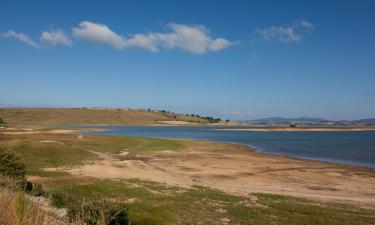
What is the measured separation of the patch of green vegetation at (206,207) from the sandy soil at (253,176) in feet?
9.83

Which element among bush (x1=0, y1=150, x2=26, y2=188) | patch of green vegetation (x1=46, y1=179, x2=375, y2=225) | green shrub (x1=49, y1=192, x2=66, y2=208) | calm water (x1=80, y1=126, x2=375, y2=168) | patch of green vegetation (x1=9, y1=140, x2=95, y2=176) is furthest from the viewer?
calm water (x1=80, y1=126, x2=375, y2=168)

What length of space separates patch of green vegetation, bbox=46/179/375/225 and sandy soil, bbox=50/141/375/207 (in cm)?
300

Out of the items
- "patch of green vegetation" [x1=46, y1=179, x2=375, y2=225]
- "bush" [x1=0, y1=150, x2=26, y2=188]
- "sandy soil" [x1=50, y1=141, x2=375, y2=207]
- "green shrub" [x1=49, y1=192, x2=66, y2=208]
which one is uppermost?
"bush" [x1=0, y1=150, x2=26, y2=188]

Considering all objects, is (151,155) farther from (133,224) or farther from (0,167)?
(133,224)

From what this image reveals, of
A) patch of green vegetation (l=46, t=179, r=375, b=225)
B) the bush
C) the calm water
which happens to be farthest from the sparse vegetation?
the calm water

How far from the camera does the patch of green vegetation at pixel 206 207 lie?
14539mm

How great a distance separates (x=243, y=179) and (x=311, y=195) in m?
7.79

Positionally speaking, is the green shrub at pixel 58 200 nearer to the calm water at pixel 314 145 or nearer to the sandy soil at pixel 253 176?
the sandy soil at pixel 253 176

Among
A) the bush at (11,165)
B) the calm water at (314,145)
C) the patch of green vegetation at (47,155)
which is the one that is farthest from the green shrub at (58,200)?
the calm water at (314,145)

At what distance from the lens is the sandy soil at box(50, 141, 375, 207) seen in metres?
24.6

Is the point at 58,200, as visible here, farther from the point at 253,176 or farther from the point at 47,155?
the point at 47,155

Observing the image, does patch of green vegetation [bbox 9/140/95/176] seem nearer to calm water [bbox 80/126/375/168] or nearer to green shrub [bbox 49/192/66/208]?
green shrub [bbox 49/192/66/208]

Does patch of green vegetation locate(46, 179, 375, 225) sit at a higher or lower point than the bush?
lower

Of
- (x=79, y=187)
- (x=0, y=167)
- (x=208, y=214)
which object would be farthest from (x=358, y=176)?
(x=0, y=167)
